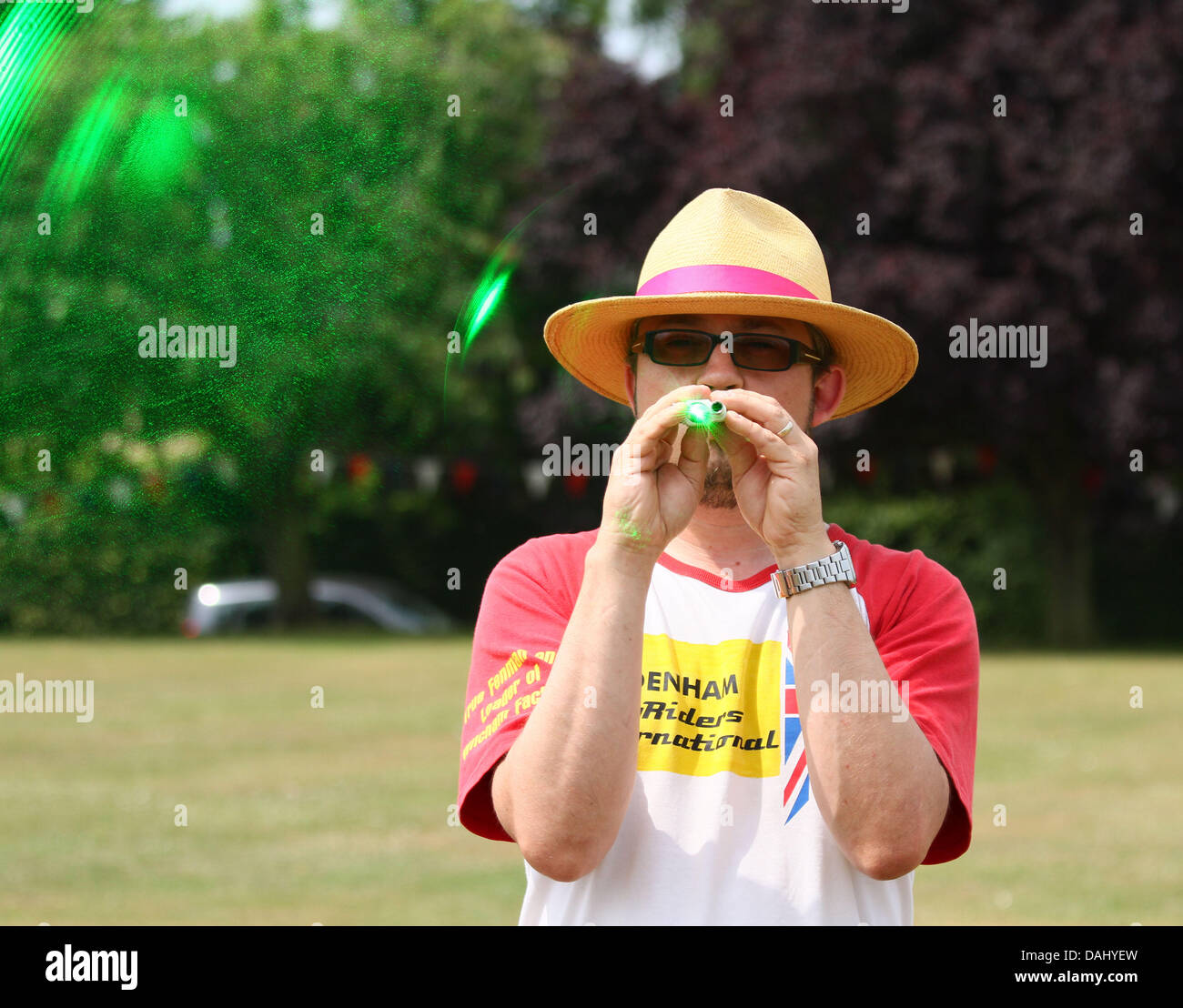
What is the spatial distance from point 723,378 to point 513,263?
1.34m

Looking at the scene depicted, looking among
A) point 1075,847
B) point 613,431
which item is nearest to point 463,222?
point 1075,847

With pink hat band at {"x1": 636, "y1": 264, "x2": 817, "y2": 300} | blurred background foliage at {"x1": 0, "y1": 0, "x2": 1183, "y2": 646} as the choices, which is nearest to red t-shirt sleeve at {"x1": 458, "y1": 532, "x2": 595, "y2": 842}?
pink hat band at {"x1": 636, "y1": 264, "x2": 817, "y2": 300}

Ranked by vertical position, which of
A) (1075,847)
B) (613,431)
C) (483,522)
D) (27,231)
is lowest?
(1075,847)

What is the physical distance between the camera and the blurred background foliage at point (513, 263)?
3875 millimetres

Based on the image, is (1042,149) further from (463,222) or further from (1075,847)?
(463,222)

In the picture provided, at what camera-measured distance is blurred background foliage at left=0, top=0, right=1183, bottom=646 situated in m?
3.88

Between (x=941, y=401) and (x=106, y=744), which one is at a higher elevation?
(x=941, y=401)

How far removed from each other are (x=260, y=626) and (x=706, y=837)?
3166 cm

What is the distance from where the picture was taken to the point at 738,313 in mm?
2895

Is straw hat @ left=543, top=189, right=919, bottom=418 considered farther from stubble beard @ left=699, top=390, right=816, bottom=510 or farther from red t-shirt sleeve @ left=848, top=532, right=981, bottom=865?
red t-shirt sleeve @ left=848, top=532, right=981, bottom=865

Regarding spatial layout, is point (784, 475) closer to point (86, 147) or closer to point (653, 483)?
point (653, 483)

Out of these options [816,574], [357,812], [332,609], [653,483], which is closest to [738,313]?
[653,483]

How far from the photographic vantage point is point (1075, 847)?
9.58 meters

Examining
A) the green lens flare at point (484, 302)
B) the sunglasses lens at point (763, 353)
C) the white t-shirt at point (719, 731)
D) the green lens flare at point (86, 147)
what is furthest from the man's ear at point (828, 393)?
the green lens flare at point (86, 147)
